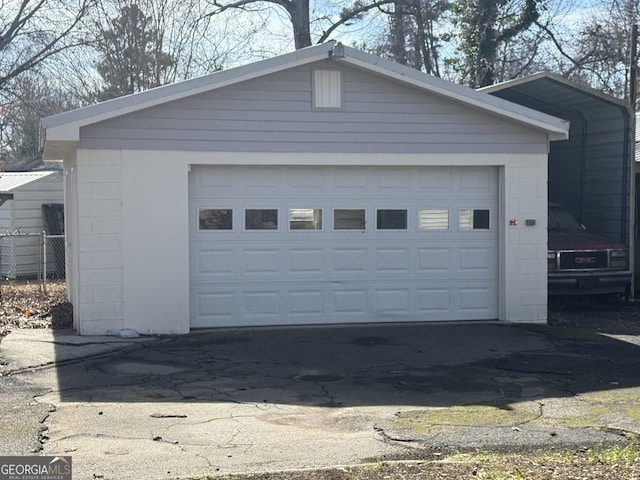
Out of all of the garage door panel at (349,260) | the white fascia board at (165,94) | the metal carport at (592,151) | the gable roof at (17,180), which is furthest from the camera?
the gable roof at (17,180)

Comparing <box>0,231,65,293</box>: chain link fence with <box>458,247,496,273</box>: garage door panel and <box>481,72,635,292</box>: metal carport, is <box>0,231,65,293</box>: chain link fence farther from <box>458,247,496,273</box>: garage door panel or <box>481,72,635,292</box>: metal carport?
<box>481,72,635,292</box>: metal carport

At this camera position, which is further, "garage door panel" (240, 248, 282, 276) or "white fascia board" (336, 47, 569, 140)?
"garage door panel" (240, 248, 282, 276)

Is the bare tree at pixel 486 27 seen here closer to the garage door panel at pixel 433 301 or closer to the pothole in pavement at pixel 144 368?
the garage door panel at pixel 433 301

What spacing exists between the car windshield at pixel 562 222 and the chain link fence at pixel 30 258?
36.7ft

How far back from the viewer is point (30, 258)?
68.9ft

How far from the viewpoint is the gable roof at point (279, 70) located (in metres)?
11.6

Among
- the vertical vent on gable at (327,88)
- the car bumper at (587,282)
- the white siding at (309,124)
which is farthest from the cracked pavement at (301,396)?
the vertical vent on gable at (327,88)

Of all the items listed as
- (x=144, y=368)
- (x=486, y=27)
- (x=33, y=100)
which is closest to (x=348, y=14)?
(x=486, y=27)

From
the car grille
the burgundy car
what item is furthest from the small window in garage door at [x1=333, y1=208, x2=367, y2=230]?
the car grille

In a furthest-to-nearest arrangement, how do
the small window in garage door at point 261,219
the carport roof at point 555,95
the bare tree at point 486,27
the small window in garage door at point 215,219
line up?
the bare tree at point 486,27
the carport roof at point 555,95
the small window in garage door at point 261,219
the small window in garage door at point 215,219

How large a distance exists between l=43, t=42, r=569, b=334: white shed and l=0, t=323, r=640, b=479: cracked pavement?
0.70m

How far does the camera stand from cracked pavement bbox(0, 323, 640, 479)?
22.2ft

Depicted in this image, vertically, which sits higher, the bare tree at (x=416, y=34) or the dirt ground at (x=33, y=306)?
the bare tree at (x=416, y=34)

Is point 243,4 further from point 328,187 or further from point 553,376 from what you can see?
point 553,376
